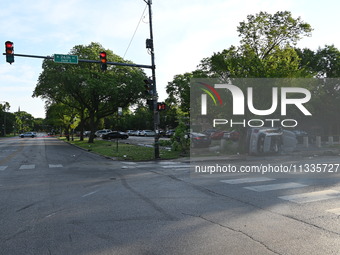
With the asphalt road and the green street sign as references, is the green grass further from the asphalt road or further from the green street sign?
the asphalt road

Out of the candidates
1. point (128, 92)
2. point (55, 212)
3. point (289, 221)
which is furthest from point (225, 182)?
point (128, 92)

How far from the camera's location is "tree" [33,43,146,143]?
111 feet

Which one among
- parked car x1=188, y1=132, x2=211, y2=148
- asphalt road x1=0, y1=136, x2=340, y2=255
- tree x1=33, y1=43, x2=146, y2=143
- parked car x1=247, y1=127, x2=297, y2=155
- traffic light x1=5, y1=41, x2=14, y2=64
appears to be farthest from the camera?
tree x1=33, y1=43, x2=146, y2=143

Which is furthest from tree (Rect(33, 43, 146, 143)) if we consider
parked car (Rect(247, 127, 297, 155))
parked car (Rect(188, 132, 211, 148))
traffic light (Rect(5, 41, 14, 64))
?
parked car (Rect(247, 127, 297, 155))

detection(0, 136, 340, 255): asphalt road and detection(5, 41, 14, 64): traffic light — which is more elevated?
detection(5, 41, 14, 64): traffic light

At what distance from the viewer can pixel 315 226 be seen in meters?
5.28

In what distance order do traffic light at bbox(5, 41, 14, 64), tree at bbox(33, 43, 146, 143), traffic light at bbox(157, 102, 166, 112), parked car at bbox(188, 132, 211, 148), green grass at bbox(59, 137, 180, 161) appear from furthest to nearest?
tree at bbox(33, 43, 146, 143) → parked car at bbox(188, 132, 211, 148) → green grass at bbox(59, 137, 180, 161) → traffic light at bbox(157, 102, 166, 112) → traffic light at bbox(5, 41, 14, 64)

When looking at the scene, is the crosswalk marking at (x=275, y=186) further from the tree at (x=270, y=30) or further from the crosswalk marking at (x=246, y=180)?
the tree at (x=270, y=30)

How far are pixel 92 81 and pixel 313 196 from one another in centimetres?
2939

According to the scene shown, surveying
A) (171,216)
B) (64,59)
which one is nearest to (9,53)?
(64,59)

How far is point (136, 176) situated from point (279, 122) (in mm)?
15004

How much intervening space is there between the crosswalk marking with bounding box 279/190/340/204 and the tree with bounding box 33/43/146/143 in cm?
2819

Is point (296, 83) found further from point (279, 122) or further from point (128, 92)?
point (128, 92)

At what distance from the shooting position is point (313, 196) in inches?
301
